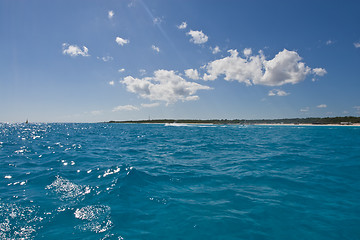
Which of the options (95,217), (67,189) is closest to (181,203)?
(95,217)

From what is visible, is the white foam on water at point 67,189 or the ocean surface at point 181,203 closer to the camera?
the ocean surface at point 181,203

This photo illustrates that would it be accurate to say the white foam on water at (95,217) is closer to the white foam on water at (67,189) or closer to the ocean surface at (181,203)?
the ocean surface at (181,203)

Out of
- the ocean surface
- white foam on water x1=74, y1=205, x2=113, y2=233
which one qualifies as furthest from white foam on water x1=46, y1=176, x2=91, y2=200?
white foam on water x1=74, y1=205, x2=113, y2=233

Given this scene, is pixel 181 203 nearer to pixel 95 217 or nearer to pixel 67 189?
pixel 95 217

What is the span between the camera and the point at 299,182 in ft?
27.0

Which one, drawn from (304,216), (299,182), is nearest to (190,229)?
(304,216)

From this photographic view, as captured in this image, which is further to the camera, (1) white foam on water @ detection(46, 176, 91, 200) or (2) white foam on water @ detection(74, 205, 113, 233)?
(1) white foam on water @ detection(46, 176, 91, 200)

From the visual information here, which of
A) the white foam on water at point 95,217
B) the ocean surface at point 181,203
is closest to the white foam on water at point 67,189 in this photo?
the ocean surface at point 181,203

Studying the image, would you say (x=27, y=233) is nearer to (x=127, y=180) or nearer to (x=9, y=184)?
(x=127, y=180)

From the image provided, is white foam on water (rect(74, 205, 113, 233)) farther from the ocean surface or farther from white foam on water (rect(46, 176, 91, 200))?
white foam on water (rect(46, 176, 91, 200))

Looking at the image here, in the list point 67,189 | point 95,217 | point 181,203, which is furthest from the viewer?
point 67,189

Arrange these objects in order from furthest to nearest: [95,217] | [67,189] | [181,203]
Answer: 1. [67,189]
2. [181,203]
3. [95,217]

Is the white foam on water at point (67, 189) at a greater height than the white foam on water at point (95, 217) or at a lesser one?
lesser

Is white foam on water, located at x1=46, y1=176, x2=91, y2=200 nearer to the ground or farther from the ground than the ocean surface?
nearer to the ground
